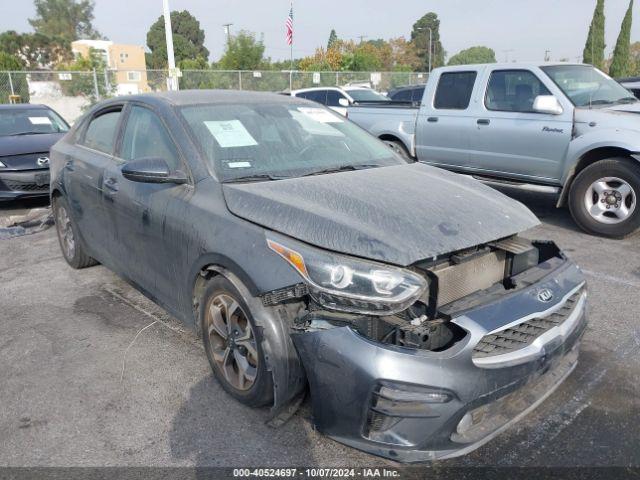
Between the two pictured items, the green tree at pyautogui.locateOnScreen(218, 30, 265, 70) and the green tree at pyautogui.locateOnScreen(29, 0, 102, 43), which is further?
the green tree at pyautogui.locateOnScreen(29, 0, 102, 43)

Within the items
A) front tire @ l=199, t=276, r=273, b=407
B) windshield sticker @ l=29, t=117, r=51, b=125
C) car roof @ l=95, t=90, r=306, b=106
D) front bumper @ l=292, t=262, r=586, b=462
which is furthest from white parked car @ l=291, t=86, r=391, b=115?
front bumper @ l=292, t=262, r=586, b=462

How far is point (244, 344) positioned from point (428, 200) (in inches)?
48.8

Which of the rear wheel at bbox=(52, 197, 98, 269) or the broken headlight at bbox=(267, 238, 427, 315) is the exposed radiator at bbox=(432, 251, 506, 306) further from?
the rear wheel at bbox=(52, 197, 98, 269)

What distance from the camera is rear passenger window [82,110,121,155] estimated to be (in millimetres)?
4113

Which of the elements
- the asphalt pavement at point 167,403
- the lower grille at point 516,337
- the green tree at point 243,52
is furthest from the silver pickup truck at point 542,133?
the green tree at point 243,52

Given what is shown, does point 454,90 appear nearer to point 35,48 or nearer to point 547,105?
point 547,105

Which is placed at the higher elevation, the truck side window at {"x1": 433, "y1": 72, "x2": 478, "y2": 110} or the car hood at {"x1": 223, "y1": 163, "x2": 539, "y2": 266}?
the truck side window at {"x1": 433, "y1": 72, "x2": 478, "y2": 110}

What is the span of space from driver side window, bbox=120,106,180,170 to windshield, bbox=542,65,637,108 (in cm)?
479

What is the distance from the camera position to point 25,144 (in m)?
7.75

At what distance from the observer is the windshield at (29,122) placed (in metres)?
8.47

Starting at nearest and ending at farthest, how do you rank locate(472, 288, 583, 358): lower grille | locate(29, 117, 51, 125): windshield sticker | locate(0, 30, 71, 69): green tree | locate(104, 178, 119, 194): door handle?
locate(472, 288, 583, 358): lower grille → locate(104, 178, 119, 194): door handle → locate(29, 117, 51, 125): windshield sticker → locate(0, 30, 71, 69): green tree

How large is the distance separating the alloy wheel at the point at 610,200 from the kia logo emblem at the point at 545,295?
382 cm

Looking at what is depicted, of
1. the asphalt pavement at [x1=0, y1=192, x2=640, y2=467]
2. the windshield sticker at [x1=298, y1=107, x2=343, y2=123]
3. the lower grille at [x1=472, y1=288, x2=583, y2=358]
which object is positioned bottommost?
the asphalt pavement at [x1=0, y1=192, x2=640, y2=467]

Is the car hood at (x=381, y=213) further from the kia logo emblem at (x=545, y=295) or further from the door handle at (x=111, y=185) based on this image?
the door handle at (x=111, y=185)
